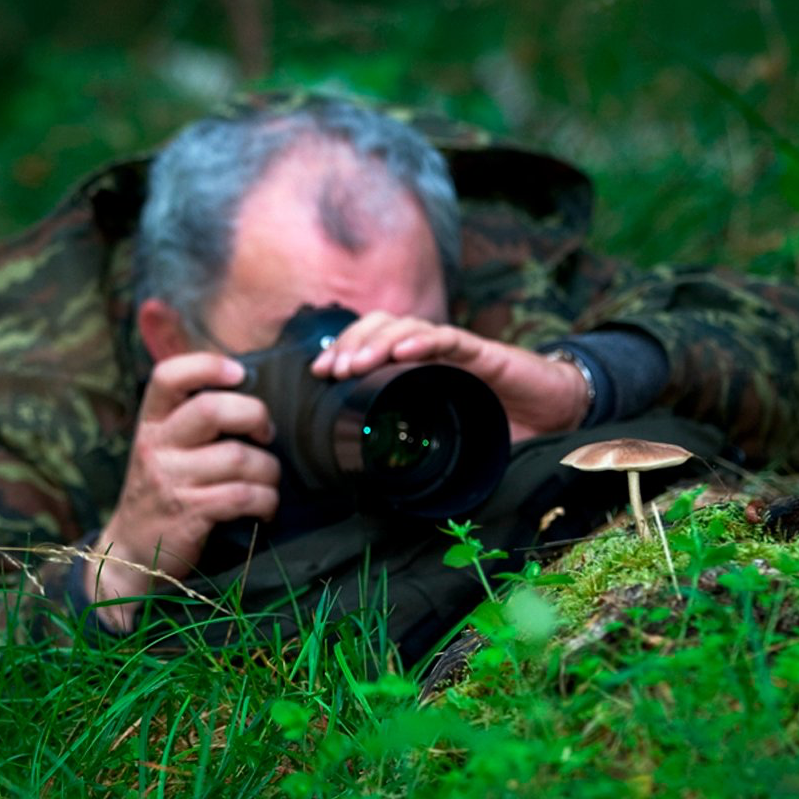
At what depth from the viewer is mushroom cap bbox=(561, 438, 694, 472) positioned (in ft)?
3.72

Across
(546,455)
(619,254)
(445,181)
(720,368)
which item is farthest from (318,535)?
(619,254)

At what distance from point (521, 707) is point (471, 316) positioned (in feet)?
5.87

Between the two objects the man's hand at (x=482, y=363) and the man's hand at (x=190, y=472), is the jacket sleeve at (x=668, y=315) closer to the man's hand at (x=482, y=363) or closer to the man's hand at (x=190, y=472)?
the man's hand at (x=482, y=363)

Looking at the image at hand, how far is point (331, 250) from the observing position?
207 cm

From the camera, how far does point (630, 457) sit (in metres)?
1.14

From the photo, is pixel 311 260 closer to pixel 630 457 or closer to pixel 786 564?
pixel 630 457

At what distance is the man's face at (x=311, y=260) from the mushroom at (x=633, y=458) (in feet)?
3.07

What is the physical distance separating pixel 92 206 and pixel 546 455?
1.43 m

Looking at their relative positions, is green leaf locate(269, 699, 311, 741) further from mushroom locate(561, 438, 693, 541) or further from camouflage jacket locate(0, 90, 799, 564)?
camouflage jacket locate(0, 90, 799, 564)

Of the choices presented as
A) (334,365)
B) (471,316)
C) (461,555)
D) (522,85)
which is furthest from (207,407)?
(522,85)

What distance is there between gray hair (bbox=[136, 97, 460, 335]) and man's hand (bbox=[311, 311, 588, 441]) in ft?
2.04

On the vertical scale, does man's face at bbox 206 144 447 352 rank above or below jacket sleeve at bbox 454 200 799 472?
above

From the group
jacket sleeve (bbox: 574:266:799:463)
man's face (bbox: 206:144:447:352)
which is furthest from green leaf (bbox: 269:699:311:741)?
jacket sleeve (bbox: 574:266:799:463)

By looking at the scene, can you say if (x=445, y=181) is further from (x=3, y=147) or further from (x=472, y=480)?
(x=3, y=147)
